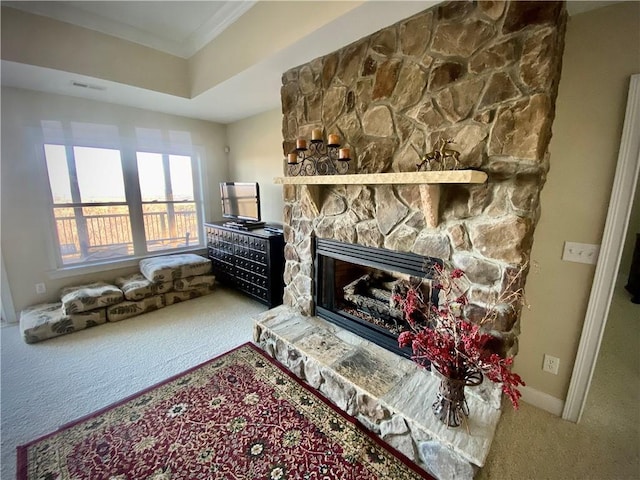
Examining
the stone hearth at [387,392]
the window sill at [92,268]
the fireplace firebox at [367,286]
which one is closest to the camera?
the stone hearth at [387,392]

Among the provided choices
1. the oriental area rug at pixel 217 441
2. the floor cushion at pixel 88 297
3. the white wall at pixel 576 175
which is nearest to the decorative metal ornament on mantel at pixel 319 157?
the white wall at pixel 576 175

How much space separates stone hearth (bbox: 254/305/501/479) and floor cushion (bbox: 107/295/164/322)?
182 centimetres

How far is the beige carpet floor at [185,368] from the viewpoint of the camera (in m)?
1.52

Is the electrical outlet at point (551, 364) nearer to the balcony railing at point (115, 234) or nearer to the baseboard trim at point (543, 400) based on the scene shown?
the baseboard trim at point (543, 400)

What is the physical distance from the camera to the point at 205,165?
4.43m

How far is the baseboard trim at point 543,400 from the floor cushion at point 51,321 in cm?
411

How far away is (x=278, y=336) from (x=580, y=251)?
85.1 inches

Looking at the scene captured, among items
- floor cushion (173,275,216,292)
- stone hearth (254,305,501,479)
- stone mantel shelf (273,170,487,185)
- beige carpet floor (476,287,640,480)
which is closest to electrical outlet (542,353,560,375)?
beige carpet floor (476,287,640,480)

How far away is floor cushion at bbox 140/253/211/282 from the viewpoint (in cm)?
343

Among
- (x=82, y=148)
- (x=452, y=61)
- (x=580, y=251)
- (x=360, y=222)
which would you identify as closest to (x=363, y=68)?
(x=452, y=61)

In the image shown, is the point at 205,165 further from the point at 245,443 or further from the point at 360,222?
the point at 245,443

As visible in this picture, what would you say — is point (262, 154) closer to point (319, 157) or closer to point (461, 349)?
point (319, 157)

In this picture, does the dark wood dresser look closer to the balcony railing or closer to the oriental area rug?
the balcony railing

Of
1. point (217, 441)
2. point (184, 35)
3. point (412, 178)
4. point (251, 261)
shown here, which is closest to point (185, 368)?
point (217, 441)
